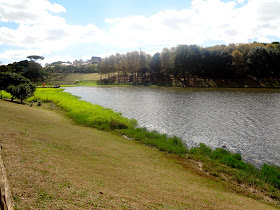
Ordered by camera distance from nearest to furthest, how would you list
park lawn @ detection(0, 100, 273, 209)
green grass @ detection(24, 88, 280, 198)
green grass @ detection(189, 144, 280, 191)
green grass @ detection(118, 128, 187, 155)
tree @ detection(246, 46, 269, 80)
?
park lawn @ detection(0, 100, 273, 209), green grass @ detection(189, 144, 280, 191), green grass @ detection(24, 88, 280, 198), green grass @ detection(118, 128, 187, 155), tree @ detection(246, 46, 269, 80)

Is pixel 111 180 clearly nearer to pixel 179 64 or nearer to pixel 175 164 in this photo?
pixel 175 164

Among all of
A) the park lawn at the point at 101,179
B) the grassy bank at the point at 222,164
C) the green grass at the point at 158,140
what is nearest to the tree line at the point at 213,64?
the green grass at the point at 158,140

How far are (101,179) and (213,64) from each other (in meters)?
97.9

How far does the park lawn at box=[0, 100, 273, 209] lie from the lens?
27.5ft

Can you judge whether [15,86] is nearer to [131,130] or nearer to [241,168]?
[131,130]

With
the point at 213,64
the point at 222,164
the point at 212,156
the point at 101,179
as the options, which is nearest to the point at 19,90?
the point at 101,179

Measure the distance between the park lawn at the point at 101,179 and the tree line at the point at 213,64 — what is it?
89.9 metres

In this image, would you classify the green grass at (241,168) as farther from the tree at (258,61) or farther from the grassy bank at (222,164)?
the tree at (258,61)

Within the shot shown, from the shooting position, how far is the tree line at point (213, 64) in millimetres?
91062

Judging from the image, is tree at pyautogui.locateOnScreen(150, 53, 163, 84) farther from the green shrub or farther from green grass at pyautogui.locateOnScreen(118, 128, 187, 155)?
the green shrub

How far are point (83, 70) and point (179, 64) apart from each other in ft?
384

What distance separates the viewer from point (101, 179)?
11.2 m

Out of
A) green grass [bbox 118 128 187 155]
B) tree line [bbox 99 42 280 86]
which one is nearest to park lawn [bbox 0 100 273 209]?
green grass [bbox 118 128 187 155]

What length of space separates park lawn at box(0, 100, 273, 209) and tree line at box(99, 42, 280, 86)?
89.9 m
